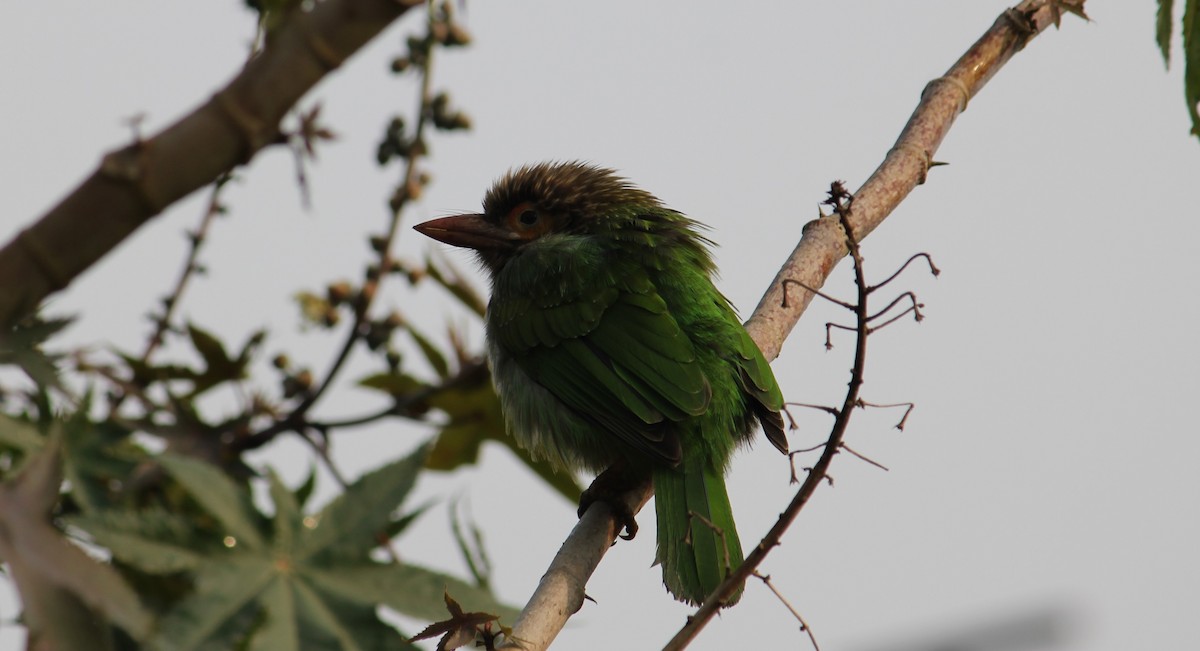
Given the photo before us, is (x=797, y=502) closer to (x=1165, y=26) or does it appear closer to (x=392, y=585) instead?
(x=392, y=585)

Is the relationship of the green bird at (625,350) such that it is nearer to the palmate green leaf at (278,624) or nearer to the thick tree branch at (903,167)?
the thick tree branch at (903,167)

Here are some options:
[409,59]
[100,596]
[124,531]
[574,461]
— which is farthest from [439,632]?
[409,59]

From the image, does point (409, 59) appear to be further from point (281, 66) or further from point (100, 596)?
point (100, 596)

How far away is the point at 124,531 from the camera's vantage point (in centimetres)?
199

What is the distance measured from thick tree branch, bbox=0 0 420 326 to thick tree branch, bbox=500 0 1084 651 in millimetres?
1631

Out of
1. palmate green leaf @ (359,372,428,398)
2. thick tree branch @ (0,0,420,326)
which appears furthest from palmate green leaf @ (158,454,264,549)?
palmate green leaf @ (359,372,428,398)

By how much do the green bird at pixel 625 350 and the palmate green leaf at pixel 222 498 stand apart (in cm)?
120

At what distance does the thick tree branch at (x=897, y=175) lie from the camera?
130 inches

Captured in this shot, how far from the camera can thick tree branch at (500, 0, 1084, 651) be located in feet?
10.8

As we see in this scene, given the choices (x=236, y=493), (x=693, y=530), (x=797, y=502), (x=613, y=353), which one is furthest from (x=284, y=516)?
(x=613, y=353)

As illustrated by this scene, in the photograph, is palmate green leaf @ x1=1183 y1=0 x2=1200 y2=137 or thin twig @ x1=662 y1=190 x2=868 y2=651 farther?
palmate green leaf @ x1=1183 y1=0 x2=1200 y2=137

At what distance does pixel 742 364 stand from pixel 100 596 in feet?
8.16

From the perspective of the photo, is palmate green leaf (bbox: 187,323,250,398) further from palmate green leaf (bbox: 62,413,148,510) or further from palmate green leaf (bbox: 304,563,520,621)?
palmate green leaf (bbox: 304,563,520,621)

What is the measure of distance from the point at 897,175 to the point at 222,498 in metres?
2.08
